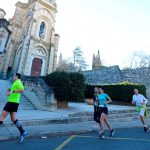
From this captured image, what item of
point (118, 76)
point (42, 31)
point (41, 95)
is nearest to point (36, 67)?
point (42, 31)

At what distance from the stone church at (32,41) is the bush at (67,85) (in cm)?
1657

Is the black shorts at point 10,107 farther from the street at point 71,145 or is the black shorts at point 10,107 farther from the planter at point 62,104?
the planter at point 62,104

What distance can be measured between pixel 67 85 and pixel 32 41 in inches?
762

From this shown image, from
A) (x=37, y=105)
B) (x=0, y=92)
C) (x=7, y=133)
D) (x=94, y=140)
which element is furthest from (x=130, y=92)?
(x=7, y=133)

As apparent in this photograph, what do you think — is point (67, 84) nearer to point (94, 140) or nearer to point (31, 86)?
point (31, 86)

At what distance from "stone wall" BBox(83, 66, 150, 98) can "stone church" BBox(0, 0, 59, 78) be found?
8.11 metres

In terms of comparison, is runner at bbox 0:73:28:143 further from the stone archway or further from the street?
the stone archway

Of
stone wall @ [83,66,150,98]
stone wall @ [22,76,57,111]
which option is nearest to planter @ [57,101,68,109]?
stone wall @ [22,76,57,111]

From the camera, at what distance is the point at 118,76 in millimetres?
25953

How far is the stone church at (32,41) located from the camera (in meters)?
29.3

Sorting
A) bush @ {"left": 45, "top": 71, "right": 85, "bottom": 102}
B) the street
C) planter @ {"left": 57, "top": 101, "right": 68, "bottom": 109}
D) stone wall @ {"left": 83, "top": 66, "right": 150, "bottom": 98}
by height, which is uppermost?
stone wall @ {"left": 83, "top": 66, "right": 150, "bottom": 98}

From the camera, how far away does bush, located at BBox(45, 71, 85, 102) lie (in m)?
12.5

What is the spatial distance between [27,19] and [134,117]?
27.3 metres

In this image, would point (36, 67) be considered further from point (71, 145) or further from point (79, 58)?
point (79, 58)
